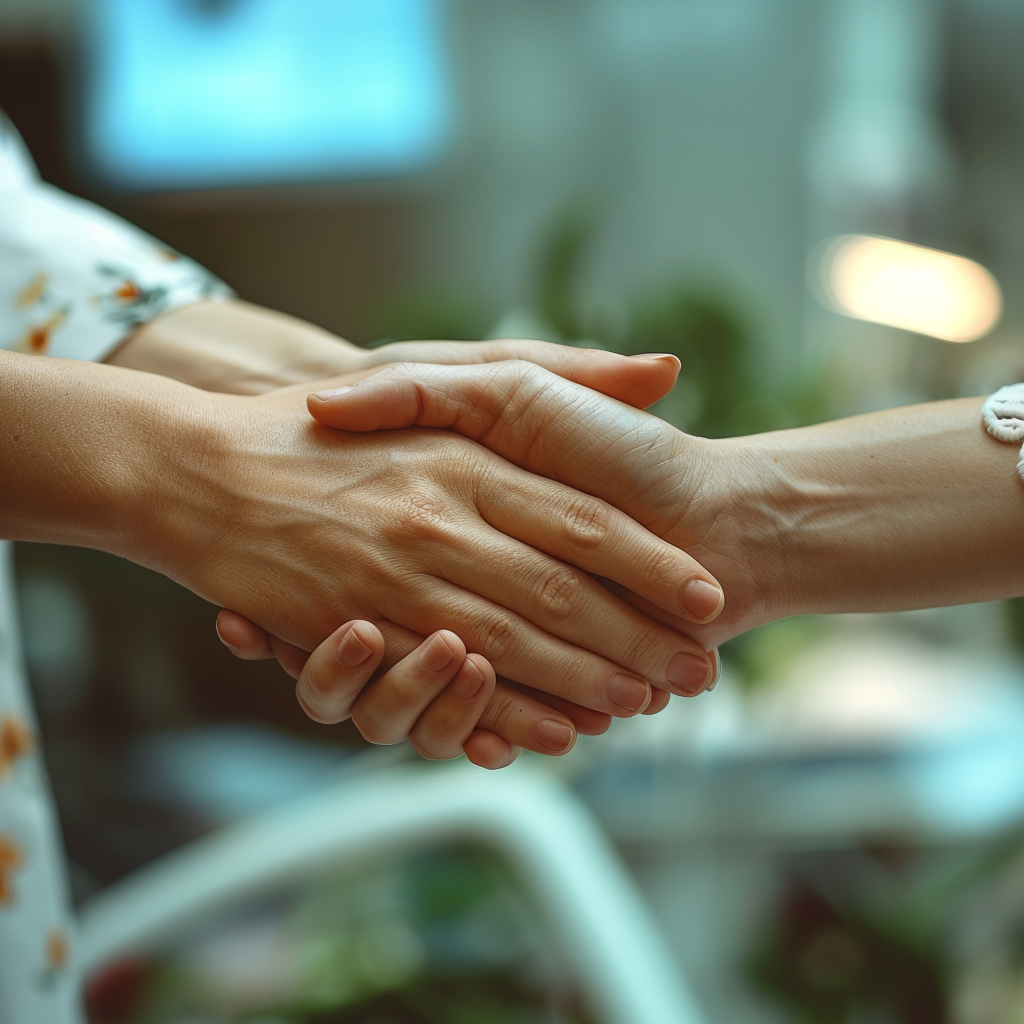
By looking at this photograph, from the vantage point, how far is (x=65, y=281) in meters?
0.87

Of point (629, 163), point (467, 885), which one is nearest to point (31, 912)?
point (467, 885)

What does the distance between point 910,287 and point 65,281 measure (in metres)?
2.17

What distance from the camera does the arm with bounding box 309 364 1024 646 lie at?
0.74 m

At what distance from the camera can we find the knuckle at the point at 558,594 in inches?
29.3

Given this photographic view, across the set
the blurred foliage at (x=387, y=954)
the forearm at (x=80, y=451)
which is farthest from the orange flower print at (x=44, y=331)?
the blurred foliage at (x=387, y=954)

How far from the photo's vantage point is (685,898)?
74.8 inches

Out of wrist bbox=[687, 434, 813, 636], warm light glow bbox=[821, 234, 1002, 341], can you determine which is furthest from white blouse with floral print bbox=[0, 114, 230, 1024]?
warm light glow bbox=[821, 234, 1002, 341]

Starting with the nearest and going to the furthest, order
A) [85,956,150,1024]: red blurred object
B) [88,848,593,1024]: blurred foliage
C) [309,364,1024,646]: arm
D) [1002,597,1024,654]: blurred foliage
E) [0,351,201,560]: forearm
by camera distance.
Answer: [0,351,201,560]: forearm → [309,364,1024,646]: arm → [85,956,150,1024]: red blurred object → [88,848,593,1024]: blurred foliage → [1002,597,1024,654]: blurred foliage

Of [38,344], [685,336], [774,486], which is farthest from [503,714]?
[685,336]

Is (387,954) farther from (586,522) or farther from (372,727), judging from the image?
(586,522)

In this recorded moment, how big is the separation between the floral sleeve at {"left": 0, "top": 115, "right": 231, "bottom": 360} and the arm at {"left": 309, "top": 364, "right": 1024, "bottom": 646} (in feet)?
0.86

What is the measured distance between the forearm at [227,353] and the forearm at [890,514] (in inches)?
15.0

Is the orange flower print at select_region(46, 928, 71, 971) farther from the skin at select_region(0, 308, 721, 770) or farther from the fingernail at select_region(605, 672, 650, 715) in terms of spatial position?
the fingernail at select_region(605, 672, 650, 715)

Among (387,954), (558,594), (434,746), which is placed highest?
(558,594)
